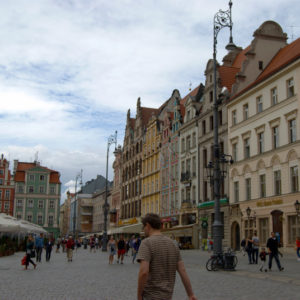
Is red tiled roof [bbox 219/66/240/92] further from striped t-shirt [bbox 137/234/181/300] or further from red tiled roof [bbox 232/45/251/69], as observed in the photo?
striped t-shirt [bbox 137/234/181/300]

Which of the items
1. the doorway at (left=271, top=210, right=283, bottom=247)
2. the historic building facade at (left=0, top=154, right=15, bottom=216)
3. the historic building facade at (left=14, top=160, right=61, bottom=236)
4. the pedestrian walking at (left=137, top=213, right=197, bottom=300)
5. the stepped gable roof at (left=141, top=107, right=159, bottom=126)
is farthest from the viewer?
the historic building facade at (left=14, top=160, right=61, bottom=236)

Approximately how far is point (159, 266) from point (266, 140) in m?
31.9

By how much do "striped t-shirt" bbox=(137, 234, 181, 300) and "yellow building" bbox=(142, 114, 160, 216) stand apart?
5675 cm

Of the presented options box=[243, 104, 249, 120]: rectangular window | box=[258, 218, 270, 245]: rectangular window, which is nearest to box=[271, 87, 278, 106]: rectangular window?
box=[243, 104, 249, 120]: rectangular window

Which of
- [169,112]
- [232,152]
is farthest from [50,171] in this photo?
[232,152]

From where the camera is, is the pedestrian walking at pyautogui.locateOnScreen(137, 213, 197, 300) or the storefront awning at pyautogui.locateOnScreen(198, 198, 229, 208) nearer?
the pedestrian walking at pyautogui.locateOnScreen(137, 213, 197, 300)

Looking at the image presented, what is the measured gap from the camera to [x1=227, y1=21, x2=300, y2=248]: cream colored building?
31953mm

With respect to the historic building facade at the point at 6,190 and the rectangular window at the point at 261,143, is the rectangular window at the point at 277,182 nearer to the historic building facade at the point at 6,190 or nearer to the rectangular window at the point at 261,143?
the rectangular window at the point at 261,143

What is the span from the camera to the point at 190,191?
50.6 metres

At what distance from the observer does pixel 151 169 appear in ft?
218

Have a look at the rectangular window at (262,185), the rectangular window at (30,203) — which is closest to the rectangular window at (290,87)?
the rectangular window at (262,185)

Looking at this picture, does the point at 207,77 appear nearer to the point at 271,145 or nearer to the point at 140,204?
the point at 271,145

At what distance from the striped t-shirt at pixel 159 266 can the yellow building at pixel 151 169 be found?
2234 inches

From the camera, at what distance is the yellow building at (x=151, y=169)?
208 feet
